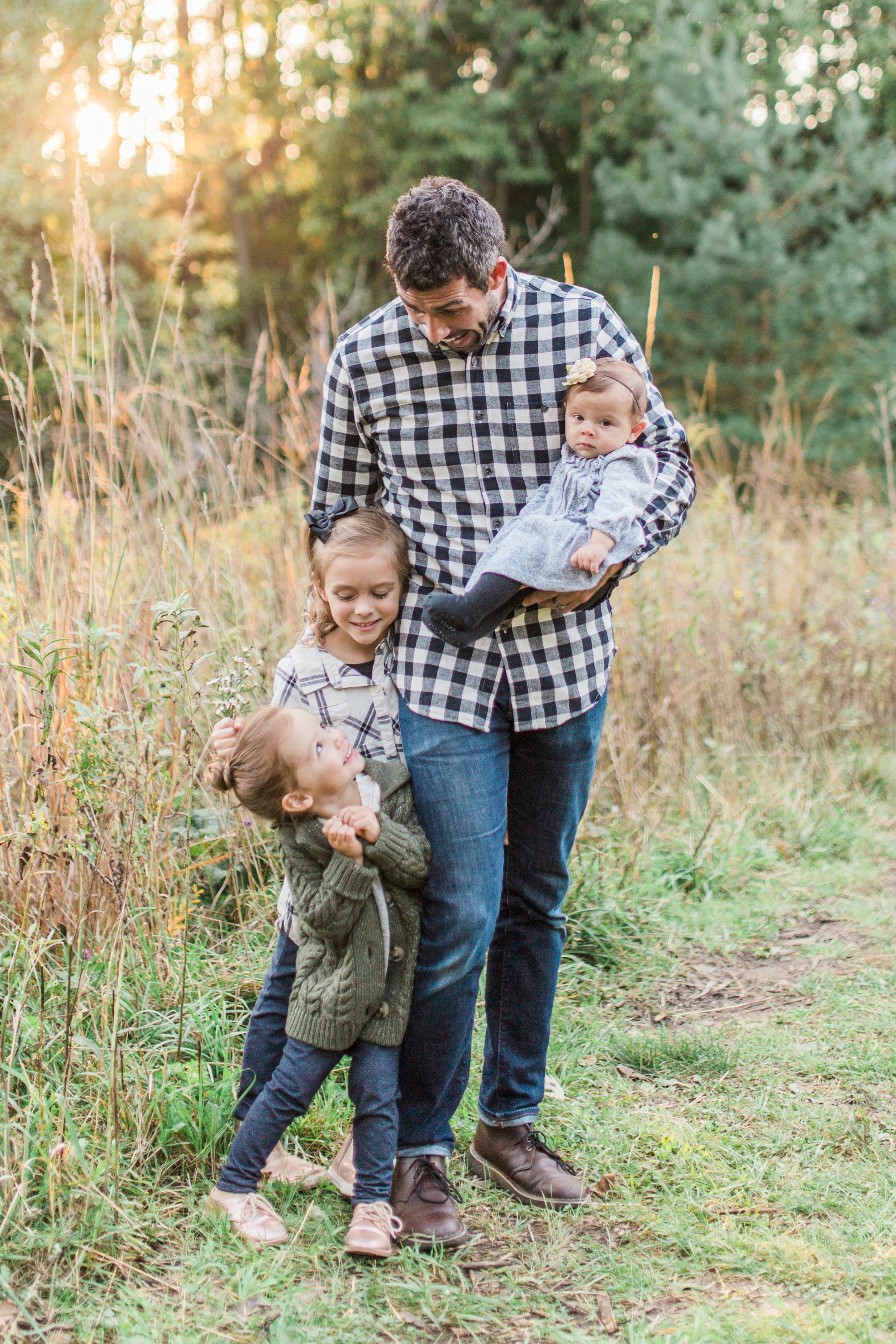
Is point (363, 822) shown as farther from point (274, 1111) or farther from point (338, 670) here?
point (274, 1111)

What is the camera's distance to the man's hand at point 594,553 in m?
1.82

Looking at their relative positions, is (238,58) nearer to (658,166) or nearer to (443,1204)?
(658,166)

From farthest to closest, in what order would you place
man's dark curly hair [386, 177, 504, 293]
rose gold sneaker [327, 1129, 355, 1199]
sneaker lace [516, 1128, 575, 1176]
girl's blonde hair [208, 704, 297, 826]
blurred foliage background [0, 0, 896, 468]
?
blurred foliage background [0, 0, 896, 468] → sneaker lace [516, 1128, 575, 1176] → rose gold sneaker [327, 1129, 355, 1199] → girl's blonde hair [208, 704, 297, 826] → man's dark curly hair [386, 177, 504, 293]

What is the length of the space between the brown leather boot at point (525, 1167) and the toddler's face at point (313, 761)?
0.84 m

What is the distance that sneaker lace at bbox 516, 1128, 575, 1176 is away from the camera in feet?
7.22

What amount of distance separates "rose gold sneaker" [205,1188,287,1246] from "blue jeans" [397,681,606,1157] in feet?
0.87

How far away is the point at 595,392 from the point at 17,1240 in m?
1.73

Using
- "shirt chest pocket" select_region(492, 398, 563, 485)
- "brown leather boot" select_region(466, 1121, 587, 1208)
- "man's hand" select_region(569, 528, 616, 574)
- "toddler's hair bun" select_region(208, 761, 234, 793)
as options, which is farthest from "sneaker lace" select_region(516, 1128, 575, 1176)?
"shirt chest pocket" select_region(492, 398, 563, 485)

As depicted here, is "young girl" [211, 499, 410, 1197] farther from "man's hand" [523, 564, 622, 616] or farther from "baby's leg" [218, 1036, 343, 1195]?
"man's hand" [523, 564, 622, 616]

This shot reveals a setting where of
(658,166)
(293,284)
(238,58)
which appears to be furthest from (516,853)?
(238,58)

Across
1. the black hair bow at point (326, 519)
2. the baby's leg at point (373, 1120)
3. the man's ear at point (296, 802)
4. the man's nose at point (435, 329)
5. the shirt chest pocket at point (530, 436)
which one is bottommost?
the baby's leg at point (373, 1120)

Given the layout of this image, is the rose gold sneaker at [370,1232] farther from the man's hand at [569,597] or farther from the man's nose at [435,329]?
the man's nose at [435,329]

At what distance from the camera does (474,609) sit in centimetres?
185

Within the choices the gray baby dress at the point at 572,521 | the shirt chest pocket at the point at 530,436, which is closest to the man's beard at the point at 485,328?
the shirt chest pocket at the point at 530,436
